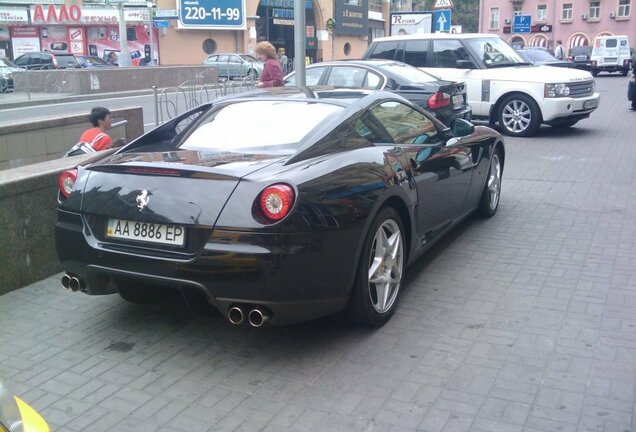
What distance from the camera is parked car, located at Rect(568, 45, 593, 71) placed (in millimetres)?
42656

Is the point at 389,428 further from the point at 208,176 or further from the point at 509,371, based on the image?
the point at 208,176

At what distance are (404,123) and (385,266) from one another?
4.49 feet

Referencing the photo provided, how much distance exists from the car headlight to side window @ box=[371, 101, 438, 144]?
7.77 meters

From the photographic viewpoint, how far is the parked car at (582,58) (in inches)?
1679

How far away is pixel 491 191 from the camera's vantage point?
718 cm

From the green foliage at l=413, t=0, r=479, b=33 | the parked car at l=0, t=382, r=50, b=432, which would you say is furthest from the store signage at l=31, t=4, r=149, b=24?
the green foliage at l=413, t=0, r=479, b=33

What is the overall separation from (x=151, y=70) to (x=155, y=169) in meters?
27.9

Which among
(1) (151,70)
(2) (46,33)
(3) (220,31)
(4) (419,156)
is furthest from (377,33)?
(4) (419,156)

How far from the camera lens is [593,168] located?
10062 millimetres

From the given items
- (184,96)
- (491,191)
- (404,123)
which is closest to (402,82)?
(491,191)

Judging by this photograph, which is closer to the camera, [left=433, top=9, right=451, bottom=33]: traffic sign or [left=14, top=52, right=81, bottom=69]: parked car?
[left=433, top=9, right=451, bottom=33]: traffic sign

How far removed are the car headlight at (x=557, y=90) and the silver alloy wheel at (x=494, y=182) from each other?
6115 millimetres

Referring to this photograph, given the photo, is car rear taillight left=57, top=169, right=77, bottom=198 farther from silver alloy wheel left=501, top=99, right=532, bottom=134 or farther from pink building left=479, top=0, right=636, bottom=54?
pink building left=479, top=0, right=636, bottom=54

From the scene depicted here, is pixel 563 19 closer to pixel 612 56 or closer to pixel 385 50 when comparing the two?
pixel 612 56
